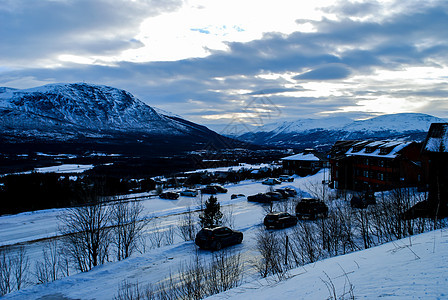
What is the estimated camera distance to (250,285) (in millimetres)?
11094

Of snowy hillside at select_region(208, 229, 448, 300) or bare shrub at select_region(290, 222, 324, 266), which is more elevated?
snowy hillside at select_region(208, 229, 448, 300)

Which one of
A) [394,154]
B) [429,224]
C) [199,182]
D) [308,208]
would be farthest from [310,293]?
[199,182]

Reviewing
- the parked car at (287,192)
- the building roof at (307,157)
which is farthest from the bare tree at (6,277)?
the building roof at (307,157)

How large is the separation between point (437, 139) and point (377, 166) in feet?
81.6

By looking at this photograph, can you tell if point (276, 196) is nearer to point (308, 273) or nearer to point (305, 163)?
point (308, 273)

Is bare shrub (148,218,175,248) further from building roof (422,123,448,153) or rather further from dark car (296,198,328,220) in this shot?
building roof (422,123,448,153)

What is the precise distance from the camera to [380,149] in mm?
53281

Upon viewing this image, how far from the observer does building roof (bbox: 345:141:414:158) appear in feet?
164

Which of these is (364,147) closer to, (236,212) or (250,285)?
(236,212)

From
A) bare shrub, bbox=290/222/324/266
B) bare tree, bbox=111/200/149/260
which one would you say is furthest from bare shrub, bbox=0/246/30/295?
bare shrub, bbox=290/222/324/266

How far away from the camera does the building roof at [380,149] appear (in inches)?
1970

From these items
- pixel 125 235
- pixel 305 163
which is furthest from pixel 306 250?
pixel 305 163

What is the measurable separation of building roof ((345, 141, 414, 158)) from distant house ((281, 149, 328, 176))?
28.1m

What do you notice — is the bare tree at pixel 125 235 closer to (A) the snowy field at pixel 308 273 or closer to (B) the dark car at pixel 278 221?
(A) the snowy field at pixel 308 273
